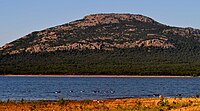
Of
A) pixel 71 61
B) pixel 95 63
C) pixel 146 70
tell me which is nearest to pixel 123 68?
pixel 146 70

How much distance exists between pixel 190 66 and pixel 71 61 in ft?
156

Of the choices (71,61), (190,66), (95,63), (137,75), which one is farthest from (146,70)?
(71,61)

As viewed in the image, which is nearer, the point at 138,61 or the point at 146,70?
the point at 146,70

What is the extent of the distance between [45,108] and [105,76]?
12770 centimetres

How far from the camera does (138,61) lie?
7446 inches

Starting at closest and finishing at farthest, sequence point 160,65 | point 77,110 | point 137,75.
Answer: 1. point 77,110
2. point 137,75
3. point 160,65

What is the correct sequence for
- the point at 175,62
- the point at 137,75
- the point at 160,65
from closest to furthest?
the point at 137,75
the point at 160,65
the point at 175,62

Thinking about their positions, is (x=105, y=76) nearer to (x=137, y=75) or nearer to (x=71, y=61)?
(x=137, y=75)

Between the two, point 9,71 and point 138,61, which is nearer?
point 9,71

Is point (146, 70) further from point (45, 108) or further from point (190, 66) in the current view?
point (45, 108)

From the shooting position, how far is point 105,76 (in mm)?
160000

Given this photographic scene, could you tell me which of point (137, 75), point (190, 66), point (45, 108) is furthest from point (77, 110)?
point (190, 66)

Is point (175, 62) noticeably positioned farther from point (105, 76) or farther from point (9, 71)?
point (9, 71)

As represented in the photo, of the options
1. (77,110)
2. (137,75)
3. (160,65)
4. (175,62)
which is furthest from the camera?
(175,62)
